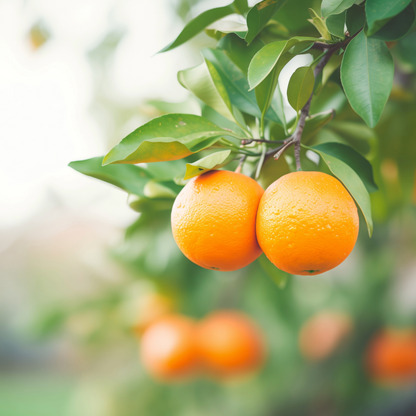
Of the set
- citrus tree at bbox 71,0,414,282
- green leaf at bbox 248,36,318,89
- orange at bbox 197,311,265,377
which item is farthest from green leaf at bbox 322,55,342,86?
orange at bbox 197,311,265,377

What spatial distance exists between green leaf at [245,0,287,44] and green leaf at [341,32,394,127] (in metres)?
0.13

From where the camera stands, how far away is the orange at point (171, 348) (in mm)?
1277

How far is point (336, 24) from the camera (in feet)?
1.55

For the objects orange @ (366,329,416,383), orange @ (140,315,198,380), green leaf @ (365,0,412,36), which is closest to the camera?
green leaf @ (365,0,412,36)

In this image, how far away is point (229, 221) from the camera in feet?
1.48

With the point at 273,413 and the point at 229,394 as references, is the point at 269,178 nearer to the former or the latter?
the point at 229,394

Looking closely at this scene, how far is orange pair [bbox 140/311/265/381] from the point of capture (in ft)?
4.25

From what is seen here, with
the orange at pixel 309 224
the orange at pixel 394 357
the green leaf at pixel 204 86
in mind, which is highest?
→ the green leaf at pixel 204 86

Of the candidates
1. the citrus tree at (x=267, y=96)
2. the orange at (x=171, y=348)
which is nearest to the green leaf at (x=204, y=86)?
the citrus tree at (x=267, y=96)

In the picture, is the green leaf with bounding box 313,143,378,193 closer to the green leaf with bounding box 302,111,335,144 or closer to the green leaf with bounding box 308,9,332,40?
the green leaf with bounding box 302,111,335,144

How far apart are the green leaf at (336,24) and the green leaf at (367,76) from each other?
1.8 inches

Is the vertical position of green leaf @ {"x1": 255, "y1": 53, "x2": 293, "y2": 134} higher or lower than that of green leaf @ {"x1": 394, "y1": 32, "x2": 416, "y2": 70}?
lower

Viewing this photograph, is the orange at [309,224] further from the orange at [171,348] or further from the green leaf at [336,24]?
the orange at [171,348]

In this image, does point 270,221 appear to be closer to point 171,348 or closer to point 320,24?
point 320,24
